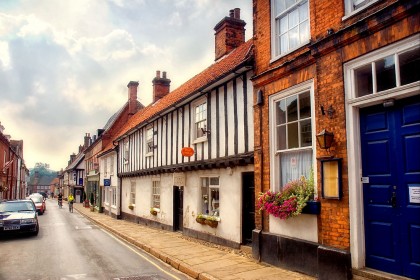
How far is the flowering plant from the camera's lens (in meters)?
7.19

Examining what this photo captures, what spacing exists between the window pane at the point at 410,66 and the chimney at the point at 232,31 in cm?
1138

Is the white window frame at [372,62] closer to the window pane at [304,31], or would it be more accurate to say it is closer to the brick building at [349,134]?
the brick building at [349,134]

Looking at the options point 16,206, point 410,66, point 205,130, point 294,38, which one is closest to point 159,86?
point 16,206

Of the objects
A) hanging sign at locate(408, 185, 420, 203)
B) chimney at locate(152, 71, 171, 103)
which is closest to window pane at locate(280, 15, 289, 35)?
hanging sign at locate(408, 185, 420, 203)

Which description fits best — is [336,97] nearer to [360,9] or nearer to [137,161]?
[360,9]

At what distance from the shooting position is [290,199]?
24.3 ft

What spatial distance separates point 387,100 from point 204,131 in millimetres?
7434

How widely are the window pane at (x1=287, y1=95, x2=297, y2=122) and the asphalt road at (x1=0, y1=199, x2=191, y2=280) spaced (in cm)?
439

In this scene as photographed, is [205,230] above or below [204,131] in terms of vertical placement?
below

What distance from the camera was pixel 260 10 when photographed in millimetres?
9203

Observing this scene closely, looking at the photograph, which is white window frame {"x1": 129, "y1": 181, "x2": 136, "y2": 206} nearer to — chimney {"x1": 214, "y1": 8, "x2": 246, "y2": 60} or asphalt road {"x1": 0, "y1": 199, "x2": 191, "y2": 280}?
asphalt road {"x1": 0, "y1": 199, "x2": 191, "y2": 280}

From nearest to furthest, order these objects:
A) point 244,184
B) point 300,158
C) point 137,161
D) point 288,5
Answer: point 300,158
point 288,5
point 244,184
point 137,161

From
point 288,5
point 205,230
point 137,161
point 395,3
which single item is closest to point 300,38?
point 288,5

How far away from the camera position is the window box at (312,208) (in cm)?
686
